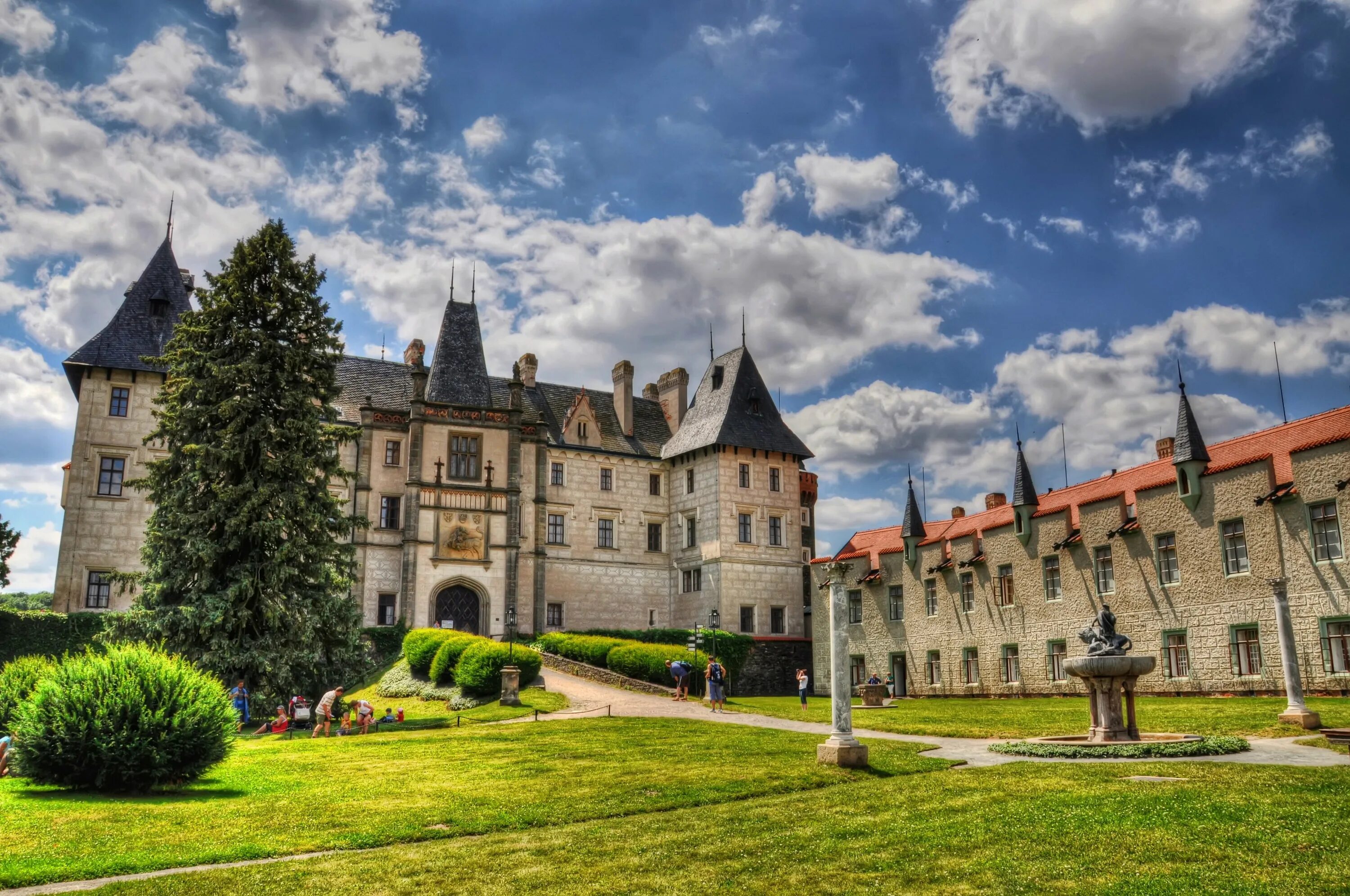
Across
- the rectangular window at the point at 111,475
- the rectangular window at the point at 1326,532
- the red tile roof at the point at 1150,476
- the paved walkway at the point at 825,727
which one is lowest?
the paved walkway at the point at 825,727

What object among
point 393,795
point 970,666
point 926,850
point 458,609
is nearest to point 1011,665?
point 970,666

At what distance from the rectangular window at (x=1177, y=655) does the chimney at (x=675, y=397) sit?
101ft

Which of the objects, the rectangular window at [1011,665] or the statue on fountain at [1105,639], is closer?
the statue on fountain at [1105,639]

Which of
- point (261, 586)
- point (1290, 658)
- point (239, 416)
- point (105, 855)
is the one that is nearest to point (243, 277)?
point (239, 416)

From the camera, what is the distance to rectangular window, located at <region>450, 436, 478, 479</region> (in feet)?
155

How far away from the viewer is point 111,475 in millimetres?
42031

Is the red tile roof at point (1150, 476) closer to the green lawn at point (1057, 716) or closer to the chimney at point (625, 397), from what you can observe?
the green lawn at point (1057, 716)

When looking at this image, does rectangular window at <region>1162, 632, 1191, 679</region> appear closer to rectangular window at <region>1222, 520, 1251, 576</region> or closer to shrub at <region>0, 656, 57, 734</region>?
rectangular window at <region>1222, 520, 1251, 576</region>

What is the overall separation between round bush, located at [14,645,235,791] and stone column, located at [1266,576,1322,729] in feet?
65.0

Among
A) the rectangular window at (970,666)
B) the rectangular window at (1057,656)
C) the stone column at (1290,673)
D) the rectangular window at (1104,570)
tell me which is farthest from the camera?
the rectangular window at (970,666)

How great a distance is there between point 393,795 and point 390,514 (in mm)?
33340

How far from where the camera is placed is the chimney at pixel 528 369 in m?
54.3

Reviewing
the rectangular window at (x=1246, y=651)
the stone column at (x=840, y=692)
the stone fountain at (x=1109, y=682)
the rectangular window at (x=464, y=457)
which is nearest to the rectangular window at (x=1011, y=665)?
the rectangular window at (x=1246, y=651)

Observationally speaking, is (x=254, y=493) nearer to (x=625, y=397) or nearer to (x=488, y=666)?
(x=488, y=666)
